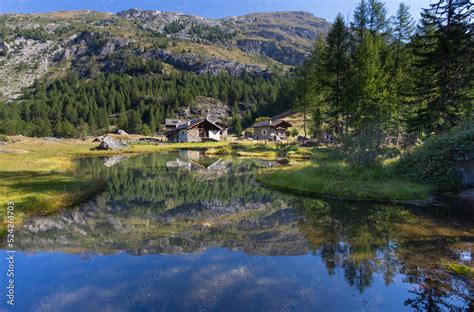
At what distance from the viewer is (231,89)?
182625 mm

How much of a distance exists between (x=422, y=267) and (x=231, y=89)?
175 m

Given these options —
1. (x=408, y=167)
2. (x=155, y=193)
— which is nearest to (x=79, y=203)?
(x=155, y=193)

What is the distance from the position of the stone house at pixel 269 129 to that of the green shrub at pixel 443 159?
221 ft

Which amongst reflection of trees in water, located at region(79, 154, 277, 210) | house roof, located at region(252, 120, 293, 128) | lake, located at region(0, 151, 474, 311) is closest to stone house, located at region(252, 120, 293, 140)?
house roof, located at region(252, 120, 293, 128)

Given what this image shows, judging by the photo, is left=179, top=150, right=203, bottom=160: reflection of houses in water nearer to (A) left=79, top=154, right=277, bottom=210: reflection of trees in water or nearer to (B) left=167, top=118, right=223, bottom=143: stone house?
(A) left=79, top=154, right=277, bottom=210: reflection of trees in water

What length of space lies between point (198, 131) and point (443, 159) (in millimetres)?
75140

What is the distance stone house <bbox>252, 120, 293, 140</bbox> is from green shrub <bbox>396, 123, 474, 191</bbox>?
6741cm

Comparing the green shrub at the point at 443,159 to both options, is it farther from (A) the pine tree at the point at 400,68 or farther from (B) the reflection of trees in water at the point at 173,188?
(A) the pine tree at the point at 400,68

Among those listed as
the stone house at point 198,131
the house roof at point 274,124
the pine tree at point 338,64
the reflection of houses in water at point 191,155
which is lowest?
the reflection of houses in water at point 191,155

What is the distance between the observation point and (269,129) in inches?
3775

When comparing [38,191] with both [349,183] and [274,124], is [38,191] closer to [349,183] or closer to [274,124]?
[349,183]

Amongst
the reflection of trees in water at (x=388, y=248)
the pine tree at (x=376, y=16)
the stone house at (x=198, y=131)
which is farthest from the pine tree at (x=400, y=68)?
the stone house at (x=198, y=131)

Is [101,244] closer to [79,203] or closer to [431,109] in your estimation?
[79,203]

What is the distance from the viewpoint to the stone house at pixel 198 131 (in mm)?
93562
